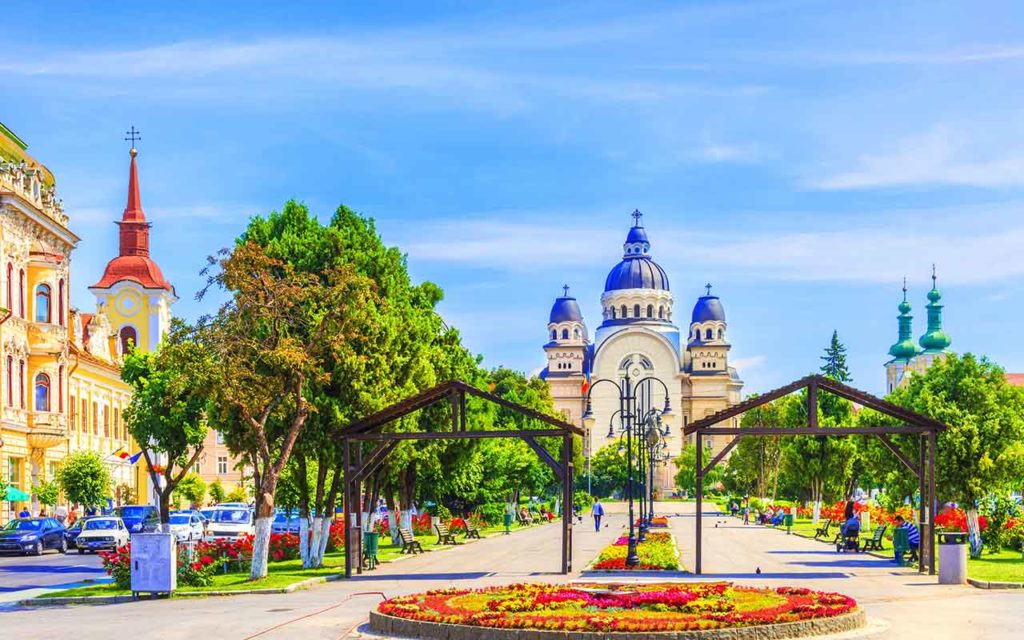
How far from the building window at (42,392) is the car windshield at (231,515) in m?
12.8

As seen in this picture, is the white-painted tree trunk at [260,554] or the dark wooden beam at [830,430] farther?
the dark wooden beam at [830,430]

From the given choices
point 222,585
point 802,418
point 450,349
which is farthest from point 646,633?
point 802,418

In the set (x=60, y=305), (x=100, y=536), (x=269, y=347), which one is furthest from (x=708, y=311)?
(x=269, y=347)

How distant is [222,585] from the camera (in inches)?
1127

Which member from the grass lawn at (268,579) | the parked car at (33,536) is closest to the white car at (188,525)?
the parked car at (33,536)

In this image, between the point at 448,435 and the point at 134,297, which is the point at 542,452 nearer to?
the point at 448,435

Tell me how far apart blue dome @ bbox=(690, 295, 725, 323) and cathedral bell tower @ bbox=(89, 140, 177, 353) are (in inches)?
3922

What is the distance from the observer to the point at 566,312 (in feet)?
610

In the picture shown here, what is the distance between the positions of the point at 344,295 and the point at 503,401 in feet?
14.4

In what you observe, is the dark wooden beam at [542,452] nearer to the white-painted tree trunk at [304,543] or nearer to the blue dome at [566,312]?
the white-painted tree trunk at [304,543]

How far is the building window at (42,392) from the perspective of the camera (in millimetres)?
63125

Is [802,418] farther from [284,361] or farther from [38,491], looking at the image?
[284,361]

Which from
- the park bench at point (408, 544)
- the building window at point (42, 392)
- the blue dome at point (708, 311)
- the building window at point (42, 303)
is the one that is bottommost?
the park bench at point (408, 544)

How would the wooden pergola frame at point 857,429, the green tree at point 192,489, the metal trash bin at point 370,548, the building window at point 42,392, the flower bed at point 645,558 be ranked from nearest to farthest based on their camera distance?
the wooden pergola frame at point 857,429 → the flower bed at point 645,558 → the metal trash bin at point 370,548 → the building window at point 42,392 → the green tree at point 192,489
